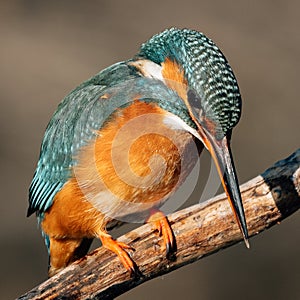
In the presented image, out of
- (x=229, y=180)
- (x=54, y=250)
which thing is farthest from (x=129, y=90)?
(x=54, y=250)

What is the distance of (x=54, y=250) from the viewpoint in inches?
146

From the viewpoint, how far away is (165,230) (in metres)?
3.27

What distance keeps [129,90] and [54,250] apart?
820 millimetres

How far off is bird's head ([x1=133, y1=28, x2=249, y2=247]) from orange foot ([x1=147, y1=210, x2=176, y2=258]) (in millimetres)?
305

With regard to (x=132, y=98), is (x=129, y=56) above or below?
above

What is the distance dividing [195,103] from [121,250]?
64 centimetres

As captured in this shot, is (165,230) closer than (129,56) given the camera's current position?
Yes

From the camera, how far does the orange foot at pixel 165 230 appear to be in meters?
3.22

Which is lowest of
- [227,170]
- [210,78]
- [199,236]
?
[199,236]

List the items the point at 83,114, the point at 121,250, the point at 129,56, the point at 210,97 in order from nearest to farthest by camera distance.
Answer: the point at 210,97 → the point at 121,250 → the point at 83,114 → the point at 129,56

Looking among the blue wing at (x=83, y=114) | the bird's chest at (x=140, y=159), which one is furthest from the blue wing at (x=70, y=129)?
the bird's chest at (x=140, y=159)

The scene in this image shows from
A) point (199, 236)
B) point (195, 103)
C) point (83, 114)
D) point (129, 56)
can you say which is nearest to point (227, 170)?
point (195, 103)

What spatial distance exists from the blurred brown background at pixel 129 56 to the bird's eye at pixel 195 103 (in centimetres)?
263

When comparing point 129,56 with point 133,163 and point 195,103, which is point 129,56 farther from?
point 195,103
